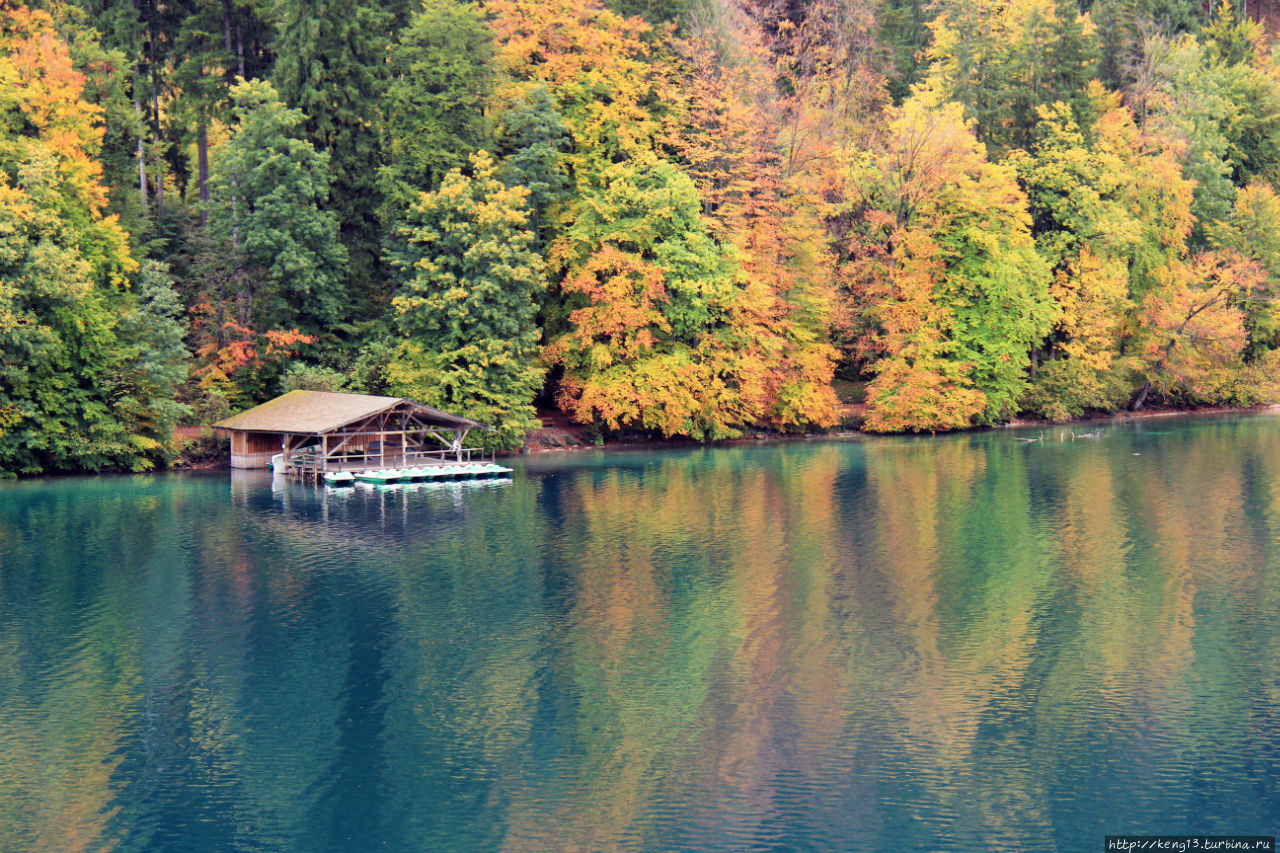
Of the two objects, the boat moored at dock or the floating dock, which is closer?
the floating dock

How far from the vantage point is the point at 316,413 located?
53031 millimetres

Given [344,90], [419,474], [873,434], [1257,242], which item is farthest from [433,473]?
[1257,242]

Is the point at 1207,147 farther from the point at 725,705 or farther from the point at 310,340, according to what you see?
the point at 725,705

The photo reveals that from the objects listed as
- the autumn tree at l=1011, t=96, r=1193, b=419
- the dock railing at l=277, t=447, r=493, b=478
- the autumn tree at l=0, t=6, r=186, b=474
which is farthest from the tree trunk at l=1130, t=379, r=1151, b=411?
the autumn tree at l=0, t=6, r=186, b=474

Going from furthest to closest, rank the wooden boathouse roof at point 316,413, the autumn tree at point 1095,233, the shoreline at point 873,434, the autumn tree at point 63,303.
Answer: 1. the autumn tree at point 1095,233
2. the shoreline at point 873,434
3. the wooden boathouse roof at point 316,413
4. the autumn tree at point 63,303

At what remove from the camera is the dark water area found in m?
18.0

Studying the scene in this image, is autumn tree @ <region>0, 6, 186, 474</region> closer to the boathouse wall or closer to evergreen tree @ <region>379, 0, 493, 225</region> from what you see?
the boathouse wall

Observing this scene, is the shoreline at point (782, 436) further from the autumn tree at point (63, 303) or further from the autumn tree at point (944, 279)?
the autumn tree at point (944, 279)

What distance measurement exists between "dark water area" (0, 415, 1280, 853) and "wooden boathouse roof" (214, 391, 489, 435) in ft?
26.6

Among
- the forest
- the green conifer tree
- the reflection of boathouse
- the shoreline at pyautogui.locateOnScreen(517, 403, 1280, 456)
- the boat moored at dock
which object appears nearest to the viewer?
the boat moored at dock

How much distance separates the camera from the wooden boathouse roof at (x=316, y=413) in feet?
170

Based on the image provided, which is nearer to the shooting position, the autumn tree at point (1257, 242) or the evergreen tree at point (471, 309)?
the evergreen tree at point (471, 309)

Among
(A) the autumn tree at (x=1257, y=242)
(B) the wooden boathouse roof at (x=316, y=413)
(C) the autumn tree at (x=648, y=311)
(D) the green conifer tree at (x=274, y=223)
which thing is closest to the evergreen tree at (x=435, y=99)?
(D) the green conifer tree at (x=274, y=223)

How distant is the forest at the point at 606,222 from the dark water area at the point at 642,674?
15.6 m
